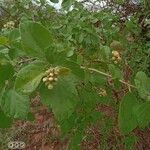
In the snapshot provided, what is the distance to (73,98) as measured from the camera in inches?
53.8

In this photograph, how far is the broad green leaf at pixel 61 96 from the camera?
1.33 meters

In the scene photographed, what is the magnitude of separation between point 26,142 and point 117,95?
6.76ft

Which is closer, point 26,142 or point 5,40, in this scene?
point 5,40

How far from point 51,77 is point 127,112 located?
37cm

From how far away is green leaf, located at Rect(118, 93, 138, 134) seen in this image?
59.8 inches

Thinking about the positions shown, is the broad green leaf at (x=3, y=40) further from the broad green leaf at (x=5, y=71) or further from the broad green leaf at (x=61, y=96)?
the broad green leaf at (x=61, y=96)

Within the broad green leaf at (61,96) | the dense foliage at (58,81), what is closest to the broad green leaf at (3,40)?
the dense foliage at (58,81)

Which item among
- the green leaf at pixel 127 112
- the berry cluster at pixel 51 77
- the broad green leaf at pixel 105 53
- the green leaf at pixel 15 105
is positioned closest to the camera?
the berry cluster at pixel 51 77

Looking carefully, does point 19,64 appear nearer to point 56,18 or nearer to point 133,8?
point 56,18

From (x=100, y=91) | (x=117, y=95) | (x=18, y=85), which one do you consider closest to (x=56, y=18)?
(x=117, y=95)

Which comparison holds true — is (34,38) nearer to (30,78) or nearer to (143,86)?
(30,78)

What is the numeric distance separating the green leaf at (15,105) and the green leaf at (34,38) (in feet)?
0.53

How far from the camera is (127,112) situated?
59.6 inches

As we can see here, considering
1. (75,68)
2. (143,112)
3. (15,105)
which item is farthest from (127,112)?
(15,105)
